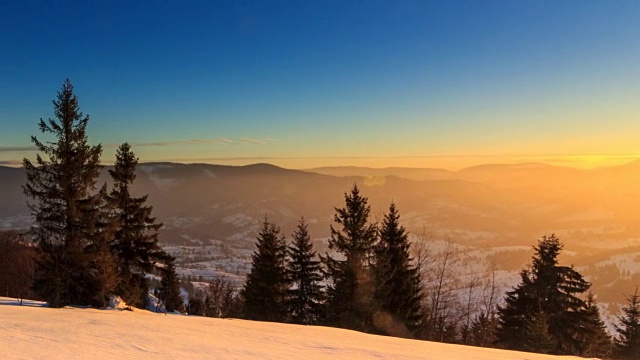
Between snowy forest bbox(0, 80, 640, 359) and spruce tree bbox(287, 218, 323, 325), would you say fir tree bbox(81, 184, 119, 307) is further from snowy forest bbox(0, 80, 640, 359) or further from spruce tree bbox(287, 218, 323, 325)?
spruce tree bbox(287, 218, 323, 325)

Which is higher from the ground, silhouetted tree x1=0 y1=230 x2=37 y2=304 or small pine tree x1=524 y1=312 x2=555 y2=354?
small pine tree x1=524 y1=312 x2=555 y2=354

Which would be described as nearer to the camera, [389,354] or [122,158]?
[389,354]

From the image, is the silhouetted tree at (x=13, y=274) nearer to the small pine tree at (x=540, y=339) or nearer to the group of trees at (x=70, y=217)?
the group of trees at (x=70, y=217)

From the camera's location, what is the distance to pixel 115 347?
6559 mm

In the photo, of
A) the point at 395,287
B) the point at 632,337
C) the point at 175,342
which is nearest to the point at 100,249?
the point at 175,342

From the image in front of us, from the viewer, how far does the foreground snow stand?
6215 mm

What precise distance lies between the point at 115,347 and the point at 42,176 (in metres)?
14.4

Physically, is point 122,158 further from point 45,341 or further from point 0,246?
point 0,246

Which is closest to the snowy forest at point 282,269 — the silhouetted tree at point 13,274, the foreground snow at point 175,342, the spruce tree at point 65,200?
the spruce tree at point 65,200

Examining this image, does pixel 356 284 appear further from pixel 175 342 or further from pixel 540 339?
pixel 175 342

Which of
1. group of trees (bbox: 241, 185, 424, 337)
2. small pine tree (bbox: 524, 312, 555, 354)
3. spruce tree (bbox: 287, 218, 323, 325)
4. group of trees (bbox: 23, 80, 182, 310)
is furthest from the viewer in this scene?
spruce tree (bbox: 287, 218, 323, 325)

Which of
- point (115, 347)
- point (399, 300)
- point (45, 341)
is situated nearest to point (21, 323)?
point (45, 341)

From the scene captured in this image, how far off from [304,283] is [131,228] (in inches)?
620

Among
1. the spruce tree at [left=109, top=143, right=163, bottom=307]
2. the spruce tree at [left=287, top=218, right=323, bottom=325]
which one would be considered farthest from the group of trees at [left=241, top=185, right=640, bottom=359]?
the spruce tree at [left=109, top=143, right=163, bottom=307]
